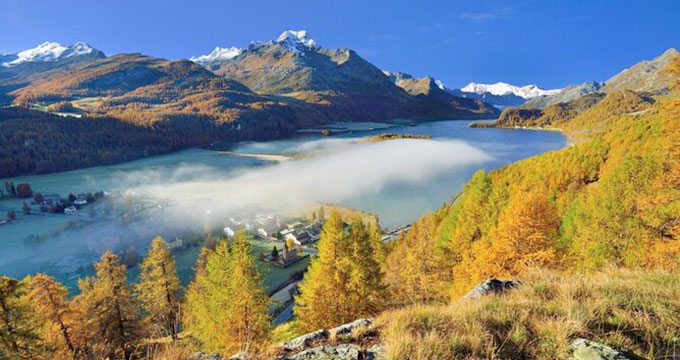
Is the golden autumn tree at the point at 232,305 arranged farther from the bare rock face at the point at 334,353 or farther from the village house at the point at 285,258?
the village house at the point at 285,258

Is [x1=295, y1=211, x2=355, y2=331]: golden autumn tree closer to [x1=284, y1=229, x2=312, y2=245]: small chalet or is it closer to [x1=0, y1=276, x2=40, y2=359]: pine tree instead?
[x1=0, y1=276, x2=40, y2=359]: pine tree

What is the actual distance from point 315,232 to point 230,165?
4276 inches

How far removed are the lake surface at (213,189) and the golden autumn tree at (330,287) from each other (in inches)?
1664

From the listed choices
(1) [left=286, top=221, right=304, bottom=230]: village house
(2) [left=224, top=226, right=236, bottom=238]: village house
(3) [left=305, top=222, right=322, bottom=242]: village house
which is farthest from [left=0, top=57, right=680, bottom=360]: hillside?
(2) [left=224, top=226, right=236, bottom=238]: village house

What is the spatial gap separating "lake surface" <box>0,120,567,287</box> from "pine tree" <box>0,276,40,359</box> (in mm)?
40005

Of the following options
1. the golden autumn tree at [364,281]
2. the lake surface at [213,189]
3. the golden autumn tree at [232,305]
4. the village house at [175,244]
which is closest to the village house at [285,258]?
the lake surface at [213,189]

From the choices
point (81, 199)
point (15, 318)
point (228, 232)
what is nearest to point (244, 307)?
point (15, 318)

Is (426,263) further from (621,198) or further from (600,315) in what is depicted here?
(600,315)

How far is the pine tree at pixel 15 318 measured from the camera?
1362 centimetres

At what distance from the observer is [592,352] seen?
12.5 ft

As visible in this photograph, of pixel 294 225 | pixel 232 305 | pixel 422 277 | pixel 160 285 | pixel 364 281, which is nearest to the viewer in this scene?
pixel 232 305

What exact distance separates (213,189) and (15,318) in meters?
105

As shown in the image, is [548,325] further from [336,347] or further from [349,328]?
[349,328]

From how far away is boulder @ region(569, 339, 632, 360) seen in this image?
3.76 m
